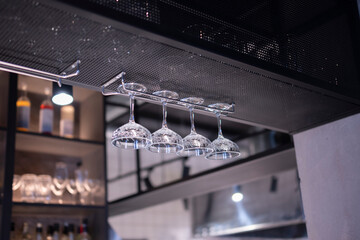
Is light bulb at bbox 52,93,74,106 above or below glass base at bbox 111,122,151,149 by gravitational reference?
above

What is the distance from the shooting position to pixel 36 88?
3.04 metres

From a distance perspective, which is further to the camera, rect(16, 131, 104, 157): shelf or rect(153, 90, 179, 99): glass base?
rect(16, 131, 104, 157): shelf

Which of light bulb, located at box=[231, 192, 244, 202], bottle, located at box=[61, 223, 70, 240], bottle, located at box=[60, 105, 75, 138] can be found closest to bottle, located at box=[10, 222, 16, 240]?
bottle, located at box=[61, 223, 70, 240]

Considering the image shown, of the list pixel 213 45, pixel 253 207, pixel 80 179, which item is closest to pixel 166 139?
pixel 213 45

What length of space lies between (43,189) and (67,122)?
1.55ft

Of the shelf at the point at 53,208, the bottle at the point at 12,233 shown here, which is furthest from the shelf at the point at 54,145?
the bottle at the point at 12,233

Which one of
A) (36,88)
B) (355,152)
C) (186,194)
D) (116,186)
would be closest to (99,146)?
(36,88)

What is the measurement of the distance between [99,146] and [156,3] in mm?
1750

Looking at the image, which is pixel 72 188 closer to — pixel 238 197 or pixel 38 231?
pixel 38 231

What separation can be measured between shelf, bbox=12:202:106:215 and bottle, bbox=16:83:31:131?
0.47 m

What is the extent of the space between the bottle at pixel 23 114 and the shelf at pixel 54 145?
7 centimetres

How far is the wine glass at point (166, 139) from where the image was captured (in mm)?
1565

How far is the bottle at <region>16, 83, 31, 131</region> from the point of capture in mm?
2701

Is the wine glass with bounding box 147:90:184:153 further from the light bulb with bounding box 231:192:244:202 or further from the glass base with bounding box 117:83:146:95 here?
the light bulb with bounding box 231:192:244:202
